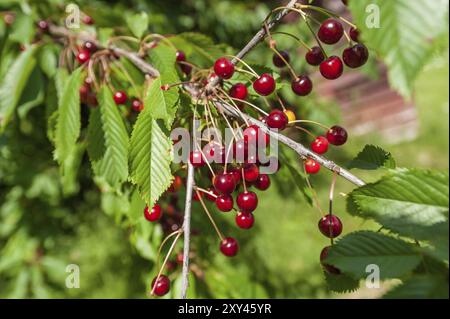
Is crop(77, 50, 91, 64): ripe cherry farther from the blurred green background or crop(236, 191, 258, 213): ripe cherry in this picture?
crop(236, 191, 258, 213): ripe cherry

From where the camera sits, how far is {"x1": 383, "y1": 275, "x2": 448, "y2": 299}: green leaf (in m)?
0.74

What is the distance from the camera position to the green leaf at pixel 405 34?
61 centimetres

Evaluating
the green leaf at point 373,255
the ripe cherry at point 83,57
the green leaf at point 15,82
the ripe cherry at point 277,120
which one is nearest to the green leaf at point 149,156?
the ripe cherry at point 277,120

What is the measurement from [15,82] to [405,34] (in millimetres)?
1663

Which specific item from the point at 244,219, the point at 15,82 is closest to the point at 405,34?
the point at 244,219

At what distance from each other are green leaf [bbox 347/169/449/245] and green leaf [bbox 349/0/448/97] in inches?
10.5

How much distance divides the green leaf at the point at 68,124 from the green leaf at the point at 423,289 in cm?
110

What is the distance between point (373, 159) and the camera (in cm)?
117

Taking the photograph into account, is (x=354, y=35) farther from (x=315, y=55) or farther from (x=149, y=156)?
(x=149, y=156)

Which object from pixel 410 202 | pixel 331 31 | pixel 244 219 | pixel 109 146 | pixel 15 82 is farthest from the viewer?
pixel 15 82

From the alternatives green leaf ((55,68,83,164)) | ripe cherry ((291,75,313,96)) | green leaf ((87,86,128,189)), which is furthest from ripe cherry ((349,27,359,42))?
green leaf ((55,68,83,164))

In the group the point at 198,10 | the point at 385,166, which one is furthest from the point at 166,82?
the point at 198,10

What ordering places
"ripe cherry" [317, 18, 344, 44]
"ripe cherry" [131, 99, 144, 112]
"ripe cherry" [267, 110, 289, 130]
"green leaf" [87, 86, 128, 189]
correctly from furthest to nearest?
"ripe cherry" [131, 99, 144, 112]
"green leaf" [87, 86, 128, 189]
"ripe cherry" [267, 110, 289, 130]
"ripe cherry" [317, 18, 344, 44]
